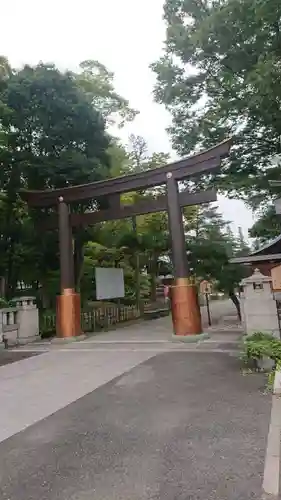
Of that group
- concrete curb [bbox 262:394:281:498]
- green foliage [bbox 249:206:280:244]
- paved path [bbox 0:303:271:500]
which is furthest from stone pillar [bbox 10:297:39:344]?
green foliage [bbox 249:206:280:244]

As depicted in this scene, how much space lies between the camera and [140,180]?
37.4 ft

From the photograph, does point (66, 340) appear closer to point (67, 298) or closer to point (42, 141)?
point (67, 298)

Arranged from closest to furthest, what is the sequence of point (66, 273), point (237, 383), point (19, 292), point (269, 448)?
point (269, 448) < point (237, 383) < point (66, 273) < point (19, 292)

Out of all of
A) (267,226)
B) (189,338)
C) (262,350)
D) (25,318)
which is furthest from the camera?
(267,226)

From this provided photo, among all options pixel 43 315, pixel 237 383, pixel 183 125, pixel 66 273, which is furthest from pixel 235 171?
pixel 237 383

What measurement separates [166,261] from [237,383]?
2120cm

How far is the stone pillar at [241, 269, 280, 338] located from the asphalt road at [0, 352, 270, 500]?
6.14ft

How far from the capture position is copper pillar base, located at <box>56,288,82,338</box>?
11508 mm

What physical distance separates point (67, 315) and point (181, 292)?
3724mm

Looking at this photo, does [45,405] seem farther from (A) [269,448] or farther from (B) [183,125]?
(B) [183,125]

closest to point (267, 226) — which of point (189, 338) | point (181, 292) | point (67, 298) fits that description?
point (181, 292)

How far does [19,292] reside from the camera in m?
17.4

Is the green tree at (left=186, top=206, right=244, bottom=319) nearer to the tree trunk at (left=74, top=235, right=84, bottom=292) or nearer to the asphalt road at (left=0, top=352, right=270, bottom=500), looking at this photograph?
the tree trunk at (left=74, top=235, right=84, bottom=292)

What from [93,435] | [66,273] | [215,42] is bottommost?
Answer: [93,435]
